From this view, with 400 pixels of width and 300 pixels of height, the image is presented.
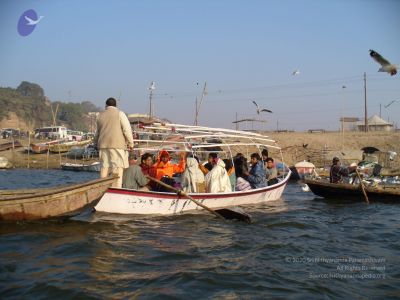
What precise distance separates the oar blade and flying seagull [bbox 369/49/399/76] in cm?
626

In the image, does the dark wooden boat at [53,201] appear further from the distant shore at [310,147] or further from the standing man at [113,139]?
the distant shore at [310,147]

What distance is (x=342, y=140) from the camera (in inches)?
1496

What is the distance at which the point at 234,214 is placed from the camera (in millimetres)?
10250

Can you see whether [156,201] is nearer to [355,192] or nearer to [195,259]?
[195,259]

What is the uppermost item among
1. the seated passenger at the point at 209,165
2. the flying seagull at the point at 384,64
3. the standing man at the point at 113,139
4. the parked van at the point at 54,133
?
the flying seagull at the point at 384,64

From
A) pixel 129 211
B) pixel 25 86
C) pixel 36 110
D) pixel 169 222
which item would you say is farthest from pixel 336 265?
pixel 25 86

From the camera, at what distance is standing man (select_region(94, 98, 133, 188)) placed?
8898 mm

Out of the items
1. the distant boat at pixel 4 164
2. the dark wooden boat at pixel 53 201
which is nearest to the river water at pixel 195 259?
the dark wooden boat at pixel 53 201

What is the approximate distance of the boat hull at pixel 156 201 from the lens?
9172mm

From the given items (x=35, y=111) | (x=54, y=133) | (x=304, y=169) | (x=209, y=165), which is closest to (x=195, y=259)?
(x=209, y=165)

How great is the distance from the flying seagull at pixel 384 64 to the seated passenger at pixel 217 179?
Result: 577 cm

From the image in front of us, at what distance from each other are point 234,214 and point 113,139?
3539mm

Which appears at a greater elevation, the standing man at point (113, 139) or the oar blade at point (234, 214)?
the standing man at point (113, 139)

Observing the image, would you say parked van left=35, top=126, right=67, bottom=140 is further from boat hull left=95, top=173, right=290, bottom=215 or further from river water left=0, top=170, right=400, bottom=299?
river water left=0, top=170, right=400, bottom=299
